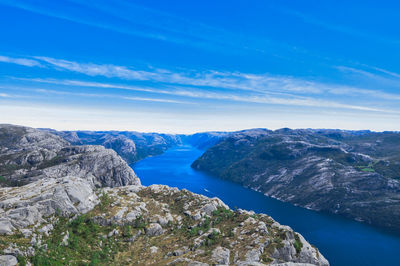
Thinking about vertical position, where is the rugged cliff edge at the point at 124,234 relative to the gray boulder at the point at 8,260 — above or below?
below

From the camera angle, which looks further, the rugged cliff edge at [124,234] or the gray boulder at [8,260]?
the rugged cliff edge at [124,234]

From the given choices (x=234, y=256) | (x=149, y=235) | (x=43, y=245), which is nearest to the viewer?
(x=43, y=245)

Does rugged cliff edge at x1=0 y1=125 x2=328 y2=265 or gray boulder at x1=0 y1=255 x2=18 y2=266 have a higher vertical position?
gray boulder at x1=0 y1=255 x2=18 y2=266

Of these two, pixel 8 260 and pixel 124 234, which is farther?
pixel 124 234

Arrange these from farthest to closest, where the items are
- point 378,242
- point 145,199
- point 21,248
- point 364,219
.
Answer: point 364,219 → point 378,242 → point 145,199 → point 21,248

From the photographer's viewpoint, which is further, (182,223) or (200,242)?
(182,223)

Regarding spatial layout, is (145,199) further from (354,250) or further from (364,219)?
(364,219)

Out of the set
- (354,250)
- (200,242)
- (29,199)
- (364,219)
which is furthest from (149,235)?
(364,219)

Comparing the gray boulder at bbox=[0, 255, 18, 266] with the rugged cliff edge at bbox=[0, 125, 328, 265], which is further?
the rugged cliff edge at bbox=[0, 125, 328, 265]

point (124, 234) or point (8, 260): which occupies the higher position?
point (8, 260)

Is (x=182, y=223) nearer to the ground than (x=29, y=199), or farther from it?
nearer to the ground

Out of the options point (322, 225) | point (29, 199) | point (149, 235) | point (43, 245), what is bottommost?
point (322, 225)
